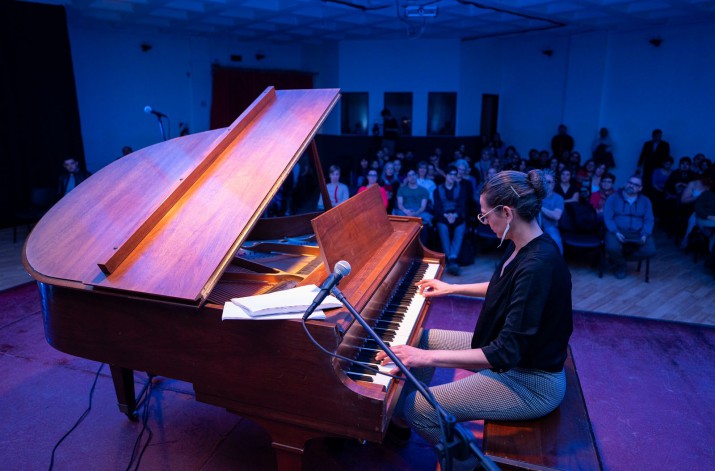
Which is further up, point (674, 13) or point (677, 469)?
point (674, 13)

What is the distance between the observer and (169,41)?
10.0m

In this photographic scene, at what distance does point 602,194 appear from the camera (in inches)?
247

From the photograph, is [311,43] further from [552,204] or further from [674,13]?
[552,204]

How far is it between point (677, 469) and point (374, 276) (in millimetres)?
1809

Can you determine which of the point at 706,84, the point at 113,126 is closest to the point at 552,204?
the point at 706,84

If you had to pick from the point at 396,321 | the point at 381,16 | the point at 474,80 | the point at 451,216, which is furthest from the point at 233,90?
the point at 396,321

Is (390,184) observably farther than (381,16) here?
No

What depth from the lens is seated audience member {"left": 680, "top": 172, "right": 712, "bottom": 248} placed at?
6295 mm

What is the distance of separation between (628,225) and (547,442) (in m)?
4.60

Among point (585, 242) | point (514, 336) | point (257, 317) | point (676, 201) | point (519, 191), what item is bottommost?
point (585, 242)

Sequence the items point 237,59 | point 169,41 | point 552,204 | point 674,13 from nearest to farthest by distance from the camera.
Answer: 1. point 552,204
2. point 674,13
3. point 169,41
4. point 237,59

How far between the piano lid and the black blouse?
1089mm

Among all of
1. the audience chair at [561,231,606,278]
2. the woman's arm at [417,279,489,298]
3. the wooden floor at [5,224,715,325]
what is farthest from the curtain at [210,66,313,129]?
the woman's arm at [417,279,489,298]

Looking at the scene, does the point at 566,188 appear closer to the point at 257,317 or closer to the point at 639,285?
the point at 639,285
